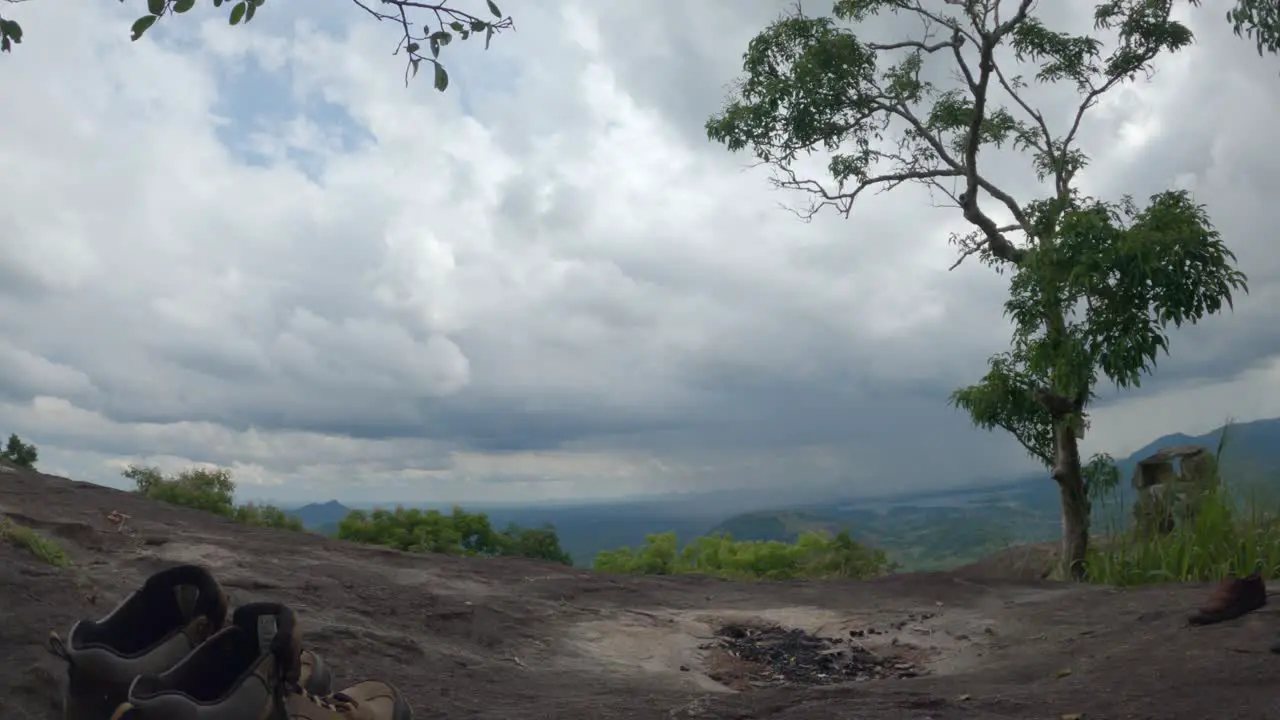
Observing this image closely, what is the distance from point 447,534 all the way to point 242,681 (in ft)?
33.3

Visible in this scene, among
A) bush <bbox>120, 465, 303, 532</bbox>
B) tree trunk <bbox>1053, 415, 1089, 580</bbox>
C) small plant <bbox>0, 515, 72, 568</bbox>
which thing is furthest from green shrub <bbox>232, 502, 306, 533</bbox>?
tree trunk <bbox>1053, 415, 1089, 580</bbox>

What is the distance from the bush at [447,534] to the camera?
40.9 feet

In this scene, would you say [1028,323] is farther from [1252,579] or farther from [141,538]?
[141,538]

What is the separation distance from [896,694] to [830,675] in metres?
1.73

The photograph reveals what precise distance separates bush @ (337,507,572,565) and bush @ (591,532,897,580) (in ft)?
2.95

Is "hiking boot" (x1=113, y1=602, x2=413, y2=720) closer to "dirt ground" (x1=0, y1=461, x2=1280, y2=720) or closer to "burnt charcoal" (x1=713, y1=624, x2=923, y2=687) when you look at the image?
"dirt ground" (x1=0, y1=461, x2=1280, y2=720)

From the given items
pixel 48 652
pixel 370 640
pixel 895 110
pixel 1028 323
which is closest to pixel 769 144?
pixel 895 110

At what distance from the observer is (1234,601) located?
535 centimetres

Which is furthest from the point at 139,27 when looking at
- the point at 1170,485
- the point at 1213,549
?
the point at 1170,485

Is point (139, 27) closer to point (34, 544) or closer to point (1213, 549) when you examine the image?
point (34, 544)

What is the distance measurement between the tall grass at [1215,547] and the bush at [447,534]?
652 centimetres

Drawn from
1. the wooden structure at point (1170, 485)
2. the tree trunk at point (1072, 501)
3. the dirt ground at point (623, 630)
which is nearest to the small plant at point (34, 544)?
the dirt ground at point (623, 630)

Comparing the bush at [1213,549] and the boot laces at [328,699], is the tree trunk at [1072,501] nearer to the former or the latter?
the bush at [1213,549]

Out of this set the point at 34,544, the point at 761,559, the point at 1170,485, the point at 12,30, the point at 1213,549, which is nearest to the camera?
the point at 12,30
